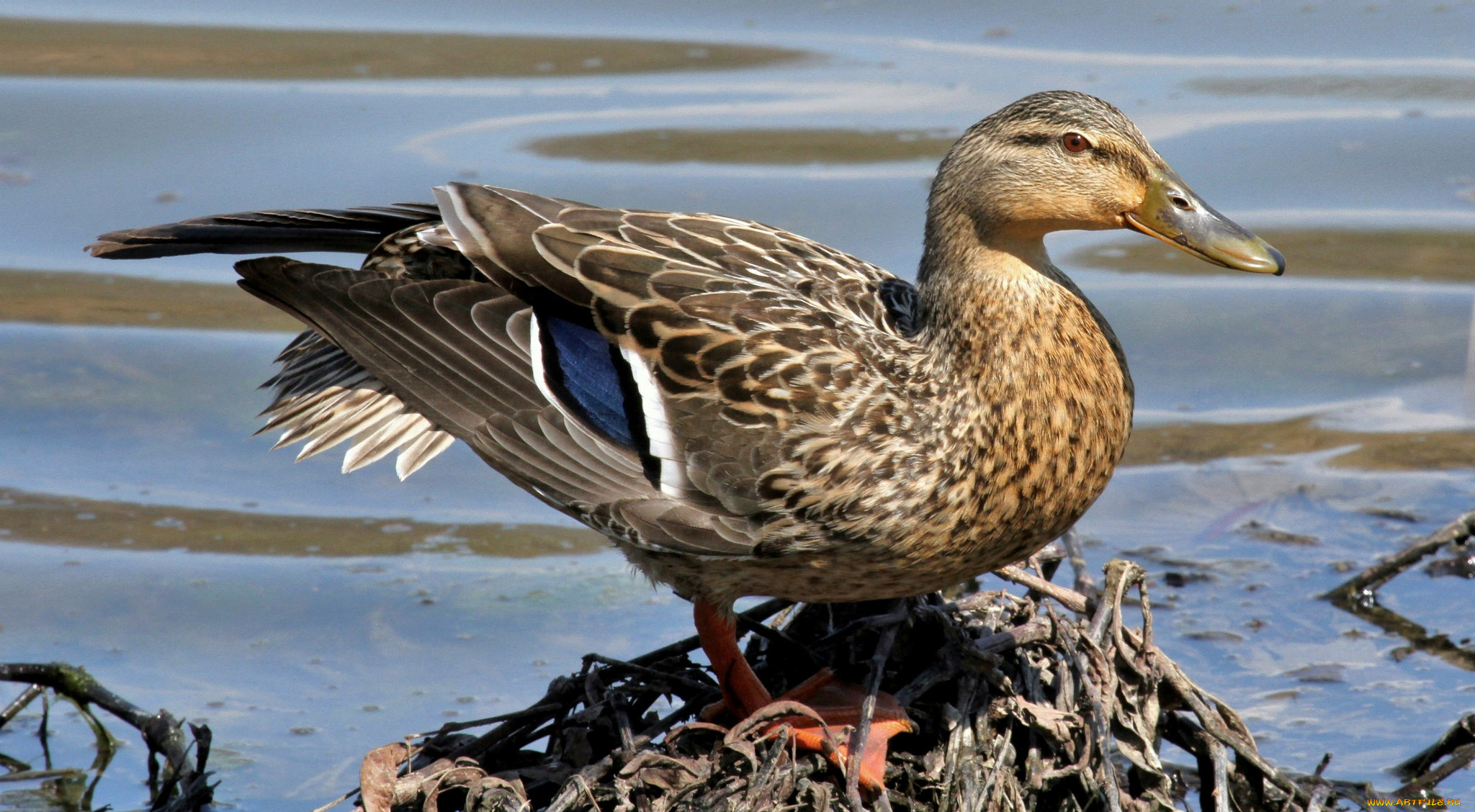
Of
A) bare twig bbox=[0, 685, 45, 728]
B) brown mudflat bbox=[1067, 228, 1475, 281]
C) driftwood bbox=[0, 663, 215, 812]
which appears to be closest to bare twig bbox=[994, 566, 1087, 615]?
driftwood bbox=[0, 663, 215, 812]

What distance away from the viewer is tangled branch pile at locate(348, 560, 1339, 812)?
376cm

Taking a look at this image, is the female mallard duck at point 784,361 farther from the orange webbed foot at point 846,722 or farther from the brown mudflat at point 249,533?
the brown mudflat at point 249,533

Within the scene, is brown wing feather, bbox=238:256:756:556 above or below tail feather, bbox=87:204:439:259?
below

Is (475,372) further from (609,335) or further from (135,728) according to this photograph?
(135,728)

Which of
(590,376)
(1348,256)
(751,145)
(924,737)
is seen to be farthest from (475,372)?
(1348,256)

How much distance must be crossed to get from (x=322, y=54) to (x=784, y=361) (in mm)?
6060

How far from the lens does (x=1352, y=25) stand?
9195mm

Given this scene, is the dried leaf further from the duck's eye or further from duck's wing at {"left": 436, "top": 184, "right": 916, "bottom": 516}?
the duck's eye

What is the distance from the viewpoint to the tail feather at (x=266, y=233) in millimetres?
4402

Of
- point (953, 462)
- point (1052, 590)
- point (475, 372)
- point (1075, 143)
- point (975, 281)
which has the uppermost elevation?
point (1075, 143)

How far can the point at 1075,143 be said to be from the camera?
3939 mm

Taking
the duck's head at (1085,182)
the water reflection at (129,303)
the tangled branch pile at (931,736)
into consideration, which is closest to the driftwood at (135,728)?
the tangled branch pile at (931,736)

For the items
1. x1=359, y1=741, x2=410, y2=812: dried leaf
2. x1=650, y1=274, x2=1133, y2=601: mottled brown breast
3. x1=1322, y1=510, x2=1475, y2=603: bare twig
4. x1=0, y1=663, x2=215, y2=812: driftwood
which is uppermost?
x1=650, y1=274, x2=1133, y2=601: mottled brown breast

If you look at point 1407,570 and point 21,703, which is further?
point 1407,570
